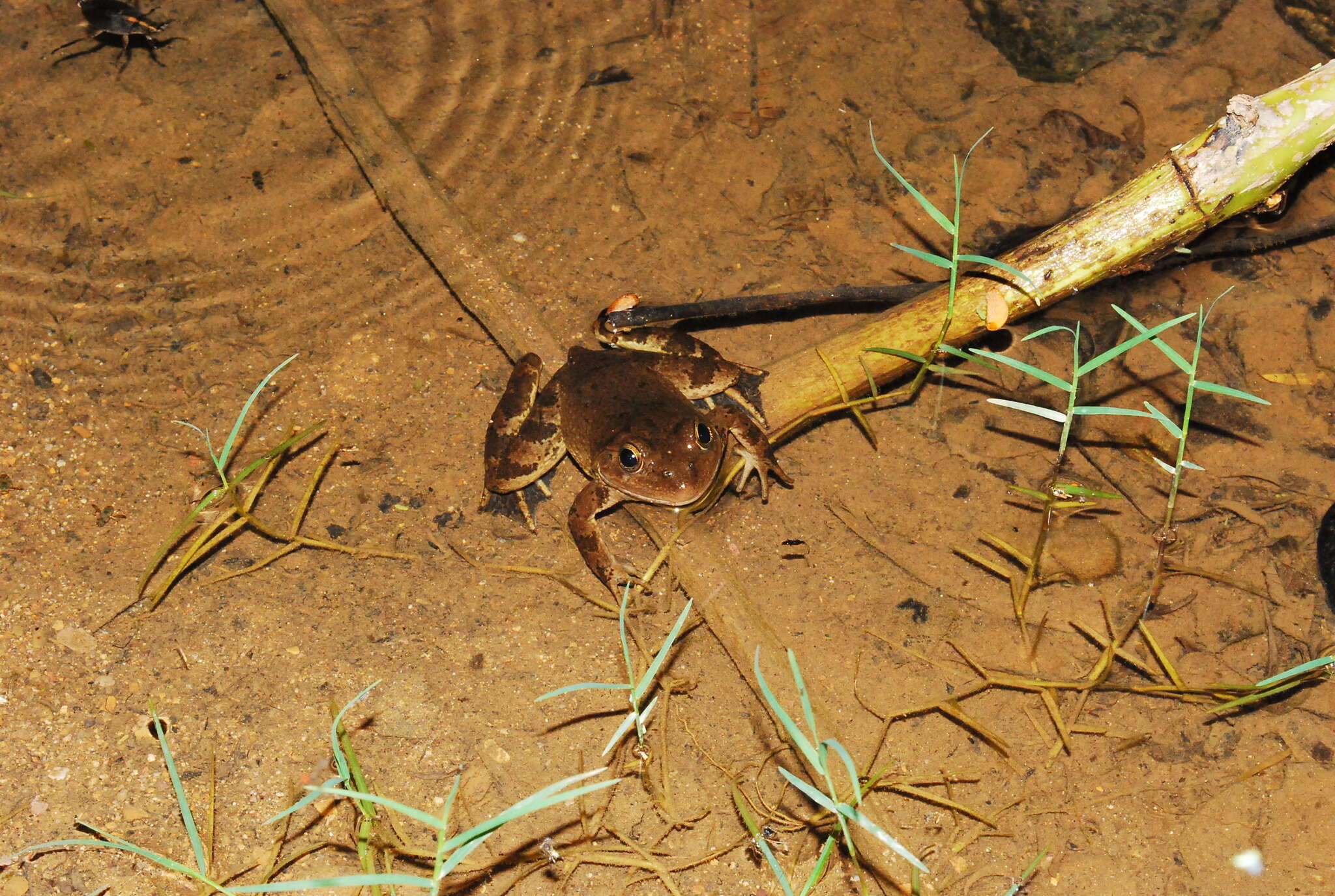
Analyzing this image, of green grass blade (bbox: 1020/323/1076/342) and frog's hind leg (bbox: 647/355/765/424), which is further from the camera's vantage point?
frog's hind leg (bbox: 647/355/765/424)

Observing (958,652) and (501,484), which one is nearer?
(958,652)

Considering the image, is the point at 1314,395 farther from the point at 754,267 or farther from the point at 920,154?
the point at 754,267

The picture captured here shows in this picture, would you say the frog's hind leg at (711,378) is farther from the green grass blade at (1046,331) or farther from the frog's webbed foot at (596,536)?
the green grass blade at (1046,331)

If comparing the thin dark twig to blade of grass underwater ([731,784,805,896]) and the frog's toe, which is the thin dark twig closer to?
the frog's toe

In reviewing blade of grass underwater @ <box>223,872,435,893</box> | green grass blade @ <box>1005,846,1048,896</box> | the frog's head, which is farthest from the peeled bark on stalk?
blade of grass underwater @ <box>223,872,435,893</box>

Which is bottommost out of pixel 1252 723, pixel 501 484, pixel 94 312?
pixel 1252 723

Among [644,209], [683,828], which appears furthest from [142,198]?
[683,828]

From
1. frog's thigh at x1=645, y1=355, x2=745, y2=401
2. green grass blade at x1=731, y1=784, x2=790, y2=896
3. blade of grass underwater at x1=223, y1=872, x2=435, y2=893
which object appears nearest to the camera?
blade of grass underwater at x1=223, y1=872, x2=435, y2=893

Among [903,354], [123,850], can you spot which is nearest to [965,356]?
[903,354]

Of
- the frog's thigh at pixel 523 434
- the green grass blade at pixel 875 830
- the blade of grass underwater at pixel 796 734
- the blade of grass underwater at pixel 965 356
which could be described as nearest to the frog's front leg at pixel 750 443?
the frog's thigh at pixel 523 434
